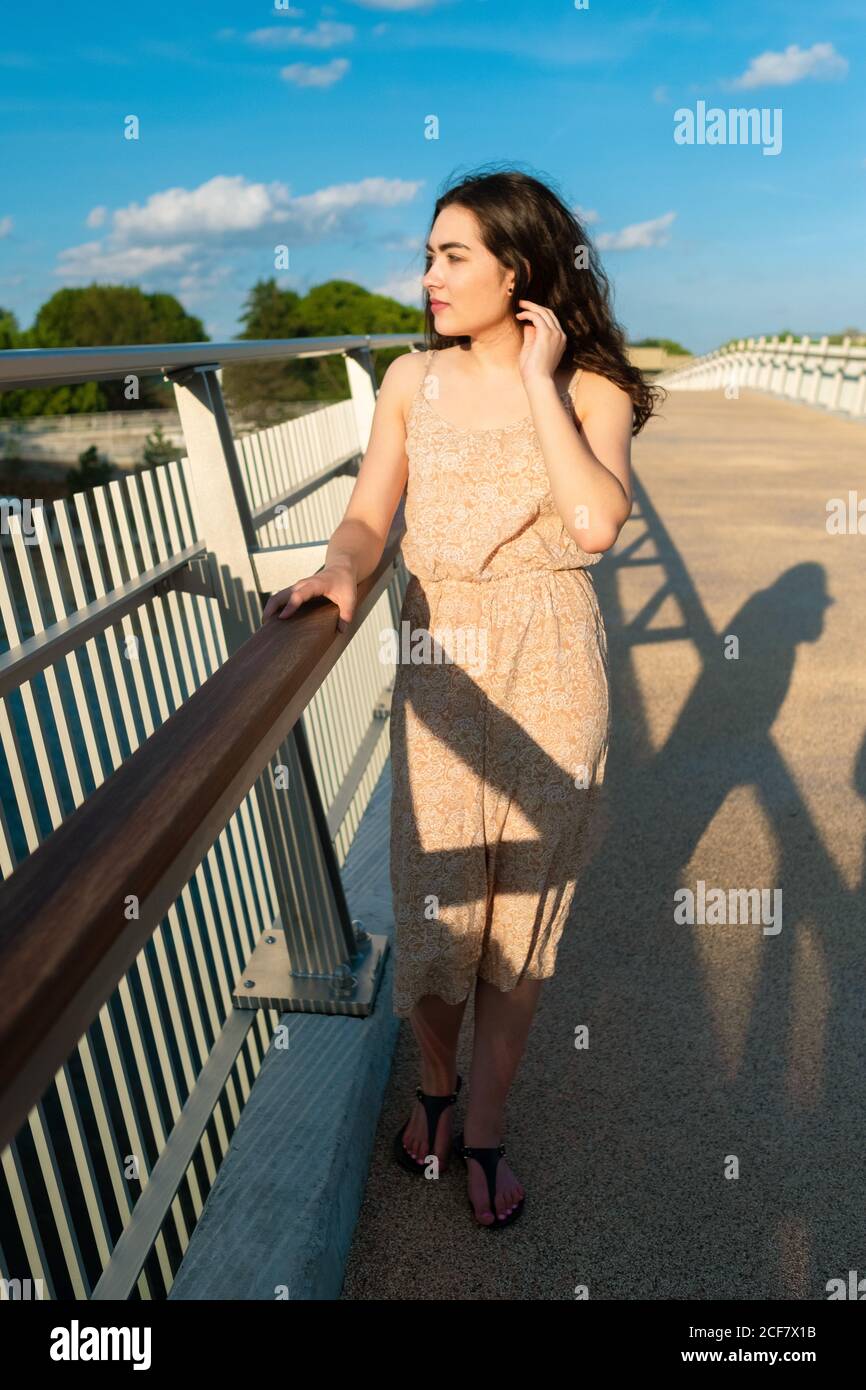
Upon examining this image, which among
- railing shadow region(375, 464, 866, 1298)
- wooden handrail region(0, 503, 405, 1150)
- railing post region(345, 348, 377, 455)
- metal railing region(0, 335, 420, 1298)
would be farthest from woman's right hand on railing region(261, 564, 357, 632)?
railing post region(345, 348, 377, 455)

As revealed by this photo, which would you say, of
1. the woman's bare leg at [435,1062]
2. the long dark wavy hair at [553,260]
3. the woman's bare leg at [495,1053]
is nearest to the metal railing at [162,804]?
the woman's bare leg at [435,1062]

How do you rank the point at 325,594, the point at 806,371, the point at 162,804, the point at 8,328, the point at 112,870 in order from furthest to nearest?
the point at 8,328
the point at 806,371
the point at 325,594
the point at 162,804
the point at 112,870

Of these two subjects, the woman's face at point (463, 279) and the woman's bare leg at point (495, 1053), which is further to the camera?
the woman's bare leg at point (495, 1053)

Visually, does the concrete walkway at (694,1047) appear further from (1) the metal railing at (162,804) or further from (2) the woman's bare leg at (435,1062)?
(1) the metal railing at (162,804)

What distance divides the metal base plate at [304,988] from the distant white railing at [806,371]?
21.4 feet

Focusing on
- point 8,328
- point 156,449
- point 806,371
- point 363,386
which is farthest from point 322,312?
point 363,386

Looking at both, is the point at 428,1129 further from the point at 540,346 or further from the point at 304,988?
the point at 540,346

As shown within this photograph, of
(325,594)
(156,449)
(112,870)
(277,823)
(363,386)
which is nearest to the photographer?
(112,870)

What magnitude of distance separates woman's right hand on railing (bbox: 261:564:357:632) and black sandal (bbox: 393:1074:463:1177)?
1.27 meters

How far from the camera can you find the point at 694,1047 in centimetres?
287

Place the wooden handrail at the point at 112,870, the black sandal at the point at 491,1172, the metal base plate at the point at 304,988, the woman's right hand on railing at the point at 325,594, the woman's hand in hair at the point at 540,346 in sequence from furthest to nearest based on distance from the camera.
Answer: the metal base plate at the point at 304,988
the black sandal at the point at 491,1172
the woman's hand in hair at the point at 540,346
the woman's right hand on railing at the point at 325,594
the wooden handrail at the point at 112,870

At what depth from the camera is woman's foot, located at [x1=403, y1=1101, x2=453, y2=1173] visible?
249 cm

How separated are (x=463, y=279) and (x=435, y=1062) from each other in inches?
67.5

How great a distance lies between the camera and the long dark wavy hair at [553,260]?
232 centimetres
